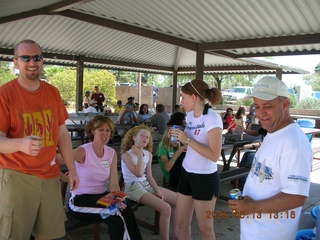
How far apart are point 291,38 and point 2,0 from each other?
5.33 meters

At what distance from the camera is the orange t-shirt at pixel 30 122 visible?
1.86m

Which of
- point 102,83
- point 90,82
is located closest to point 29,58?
point 102,83

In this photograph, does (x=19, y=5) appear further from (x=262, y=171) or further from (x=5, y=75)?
(x=5, y=75)

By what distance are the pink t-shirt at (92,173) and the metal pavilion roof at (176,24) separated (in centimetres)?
301

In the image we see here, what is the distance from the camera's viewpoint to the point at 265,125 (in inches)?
62.6

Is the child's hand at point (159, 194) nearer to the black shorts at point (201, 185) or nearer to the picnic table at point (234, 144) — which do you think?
the black shorts at point (201, 185)

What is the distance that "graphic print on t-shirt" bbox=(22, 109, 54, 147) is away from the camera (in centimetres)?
191

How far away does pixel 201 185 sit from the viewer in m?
2.35

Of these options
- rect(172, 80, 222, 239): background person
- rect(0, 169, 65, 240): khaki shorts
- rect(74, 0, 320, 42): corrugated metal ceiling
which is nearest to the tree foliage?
rect(74, 0, 320, 42): corrugated metal ceiling

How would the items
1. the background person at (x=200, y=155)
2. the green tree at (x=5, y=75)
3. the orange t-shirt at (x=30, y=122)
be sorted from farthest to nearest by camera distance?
the green tree at (x=5, y=75), the background person at (x=200, y=155), the orange t-shirt at (x=30, y=122)

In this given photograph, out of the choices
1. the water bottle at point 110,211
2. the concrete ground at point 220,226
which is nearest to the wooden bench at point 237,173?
the concrete ground at point 220,226

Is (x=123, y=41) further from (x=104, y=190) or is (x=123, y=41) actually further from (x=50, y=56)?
(x=104, y=190)

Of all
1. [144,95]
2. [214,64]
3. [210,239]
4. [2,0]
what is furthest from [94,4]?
[144,95]

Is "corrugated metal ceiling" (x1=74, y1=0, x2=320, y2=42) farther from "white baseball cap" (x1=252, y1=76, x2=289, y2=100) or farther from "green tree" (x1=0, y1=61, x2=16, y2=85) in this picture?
"green tree" (x1=0, y1=61, x2=16, y2=85)
